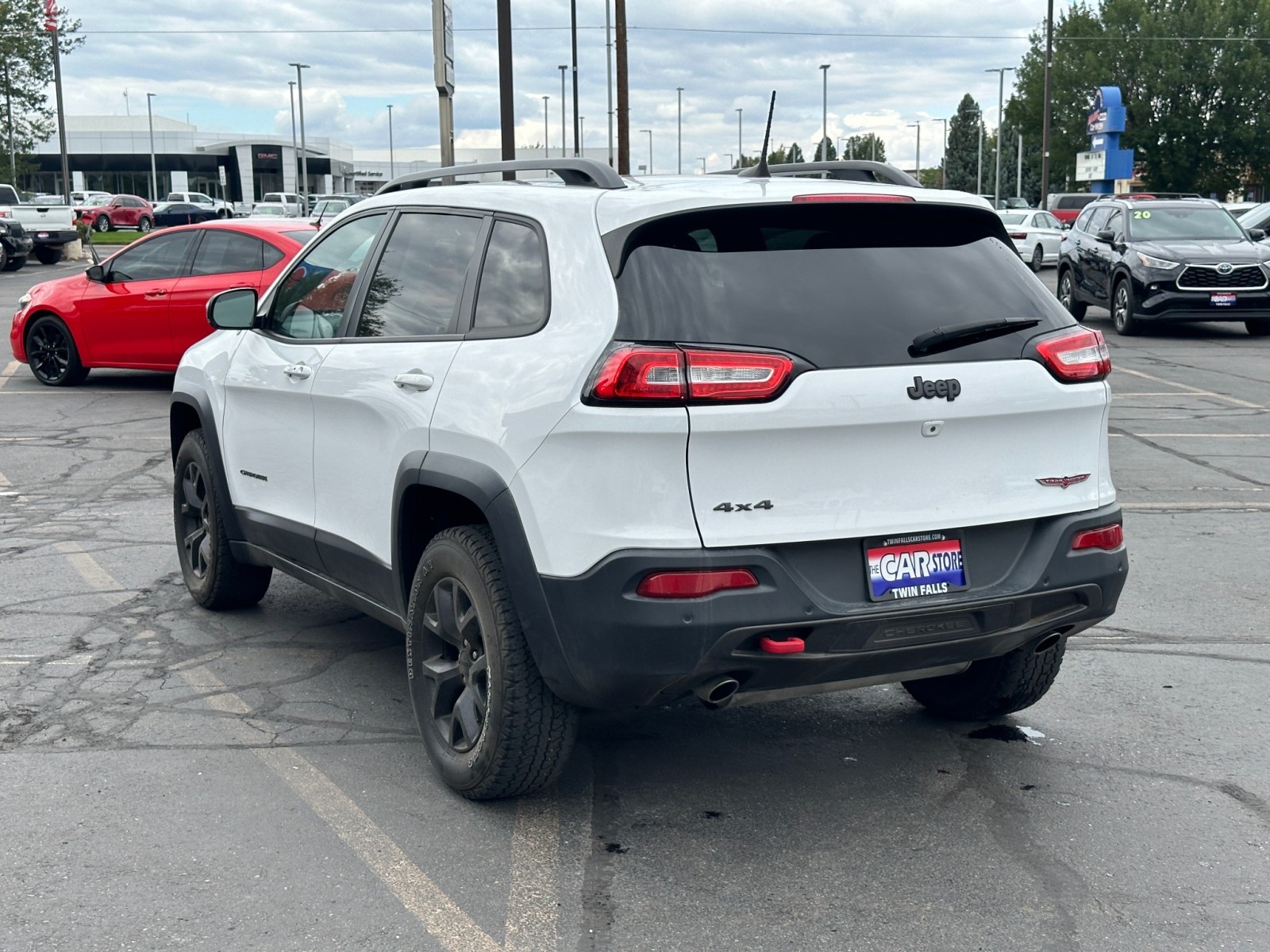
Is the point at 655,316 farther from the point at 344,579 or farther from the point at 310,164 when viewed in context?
the point at 310,164

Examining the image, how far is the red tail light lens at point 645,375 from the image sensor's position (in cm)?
367

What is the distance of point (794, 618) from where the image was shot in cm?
371

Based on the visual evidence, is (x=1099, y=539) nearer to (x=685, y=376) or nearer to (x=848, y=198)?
(x=848, y=198)

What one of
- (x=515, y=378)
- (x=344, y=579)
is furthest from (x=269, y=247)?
(x=515, y=378)

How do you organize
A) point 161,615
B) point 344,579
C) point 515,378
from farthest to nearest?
point 161,615, point 344,579, point 515,378

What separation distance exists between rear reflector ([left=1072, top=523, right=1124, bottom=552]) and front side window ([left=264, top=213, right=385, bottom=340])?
258cm

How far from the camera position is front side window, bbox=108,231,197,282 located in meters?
14.0

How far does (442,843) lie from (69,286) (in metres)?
12.3

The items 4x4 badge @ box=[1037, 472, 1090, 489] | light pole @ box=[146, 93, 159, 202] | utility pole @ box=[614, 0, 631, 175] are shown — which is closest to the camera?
4x4 badge @ box=[1037, 472, 1090, 489]

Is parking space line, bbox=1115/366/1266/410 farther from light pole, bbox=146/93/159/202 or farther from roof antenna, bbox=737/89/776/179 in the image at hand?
light pole, bbox=146/93/159/202

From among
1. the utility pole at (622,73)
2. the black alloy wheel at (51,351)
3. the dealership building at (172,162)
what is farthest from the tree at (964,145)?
the black alloy wheel at (51,351)

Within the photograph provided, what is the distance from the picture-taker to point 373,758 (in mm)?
4703

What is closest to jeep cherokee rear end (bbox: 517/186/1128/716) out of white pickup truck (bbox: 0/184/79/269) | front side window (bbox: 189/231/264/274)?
front side window (bbox: 189/231/264/274)

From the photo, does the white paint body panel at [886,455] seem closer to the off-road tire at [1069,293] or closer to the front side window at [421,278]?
the front side window at [421,278]
